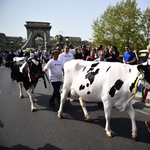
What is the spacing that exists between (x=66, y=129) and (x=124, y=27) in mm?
19514

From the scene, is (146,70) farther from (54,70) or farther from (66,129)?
(54,70)

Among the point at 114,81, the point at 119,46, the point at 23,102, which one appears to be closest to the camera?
the point at 114,81

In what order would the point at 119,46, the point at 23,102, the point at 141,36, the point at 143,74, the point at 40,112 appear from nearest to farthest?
the point at 143,74 < the point at 40,112 < the point at 23,102 < the point at 141,36 < the point at 119,46

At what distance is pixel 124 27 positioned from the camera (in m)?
20.0

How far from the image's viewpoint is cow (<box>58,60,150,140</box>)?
9.46ft

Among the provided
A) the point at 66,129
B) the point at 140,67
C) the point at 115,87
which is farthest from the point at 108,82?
the point at 66,129

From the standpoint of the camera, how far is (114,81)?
310 cm

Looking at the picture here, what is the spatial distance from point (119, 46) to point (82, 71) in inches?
768

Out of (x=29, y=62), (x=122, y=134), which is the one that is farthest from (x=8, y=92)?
(x=122, y=134)

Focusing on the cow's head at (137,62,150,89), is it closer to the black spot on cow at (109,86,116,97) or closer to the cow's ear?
the cow's ear

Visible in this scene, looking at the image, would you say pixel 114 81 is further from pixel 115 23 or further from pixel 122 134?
pixel 115 23

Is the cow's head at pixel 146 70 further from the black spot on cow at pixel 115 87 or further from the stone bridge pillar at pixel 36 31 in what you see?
the stone bridge pillar at pixel 36 31

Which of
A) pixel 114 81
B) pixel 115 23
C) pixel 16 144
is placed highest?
pixel 115 23

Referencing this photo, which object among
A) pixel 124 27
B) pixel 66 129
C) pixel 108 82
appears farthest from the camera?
pixel 124 27
